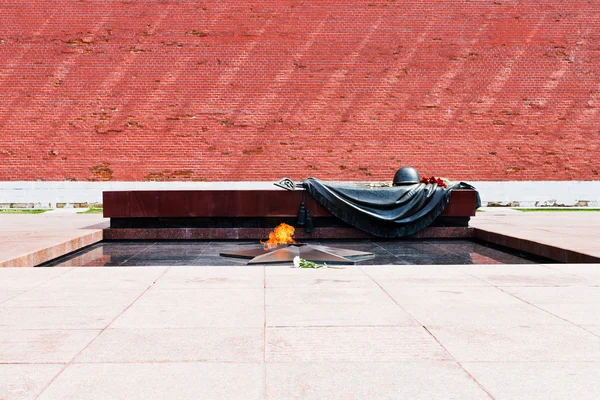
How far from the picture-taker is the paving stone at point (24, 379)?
2.09 m

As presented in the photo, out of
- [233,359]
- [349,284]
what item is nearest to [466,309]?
[349,284]

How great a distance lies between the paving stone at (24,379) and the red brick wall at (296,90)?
39.2 feet

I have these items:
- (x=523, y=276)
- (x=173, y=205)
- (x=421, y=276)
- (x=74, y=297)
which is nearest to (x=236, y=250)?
(x=173, y=205)

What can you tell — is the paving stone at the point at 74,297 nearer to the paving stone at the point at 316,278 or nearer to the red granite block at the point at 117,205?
the paving stone at the point at 316,278

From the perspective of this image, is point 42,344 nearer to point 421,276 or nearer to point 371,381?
point 371,381

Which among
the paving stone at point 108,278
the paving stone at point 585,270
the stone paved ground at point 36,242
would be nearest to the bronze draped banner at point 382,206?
the stone paved ground at point 36,242

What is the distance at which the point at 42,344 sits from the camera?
2.69m

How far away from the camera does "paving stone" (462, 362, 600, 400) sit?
209 cm

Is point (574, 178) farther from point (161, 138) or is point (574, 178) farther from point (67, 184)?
point (67, 184)

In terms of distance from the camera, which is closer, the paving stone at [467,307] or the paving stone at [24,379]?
the paving stone at [24,379]

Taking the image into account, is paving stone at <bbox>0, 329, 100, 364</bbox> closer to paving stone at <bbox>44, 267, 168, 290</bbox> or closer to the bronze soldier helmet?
paving stone at <bbox>44, 267, 168, 290</bbox>

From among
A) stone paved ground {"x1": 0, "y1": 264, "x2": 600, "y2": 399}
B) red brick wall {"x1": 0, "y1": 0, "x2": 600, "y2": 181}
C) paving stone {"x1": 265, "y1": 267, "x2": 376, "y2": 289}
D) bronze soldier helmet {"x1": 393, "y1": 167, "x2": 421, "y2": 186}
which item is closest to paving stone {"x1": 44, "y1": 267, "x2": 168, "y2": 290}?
stone paved ground {"x1": 0, "y1": 264, "x2": 600, "y2": 399}

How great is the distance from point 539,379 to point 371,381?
2.01ft

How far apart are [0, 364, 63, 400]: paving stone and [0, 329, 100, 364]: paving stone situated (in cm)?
7
